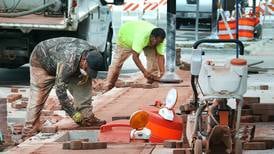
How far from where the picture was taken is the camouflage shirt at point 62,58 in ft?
29.1

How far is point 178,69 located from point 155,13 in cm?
1811

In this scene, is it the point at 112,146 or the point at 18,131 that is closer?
the point at 112,146

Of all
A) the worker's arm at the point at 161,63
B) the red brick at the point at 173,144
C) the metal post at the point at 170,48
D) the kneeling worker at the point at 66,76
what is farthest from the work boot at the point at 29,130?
the metal post at the point at 170,48

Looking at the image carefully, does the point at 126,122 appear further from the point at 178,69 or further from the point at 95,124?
the point at 178,69

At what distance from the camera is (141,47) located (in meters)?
12.6

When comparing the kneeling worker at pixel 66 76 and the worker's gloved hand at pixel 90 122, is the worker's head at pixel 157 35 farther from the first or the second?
the worker's gloved hand at pixel 90 122

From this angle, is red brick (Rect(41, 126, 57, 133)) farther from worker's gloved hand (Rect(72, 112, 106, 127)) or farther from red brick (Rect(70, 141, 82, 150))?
red brick (Rect(70, 141, 82, 150))

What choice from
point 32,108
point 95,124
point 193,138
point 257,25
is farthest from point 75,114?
point 257,25

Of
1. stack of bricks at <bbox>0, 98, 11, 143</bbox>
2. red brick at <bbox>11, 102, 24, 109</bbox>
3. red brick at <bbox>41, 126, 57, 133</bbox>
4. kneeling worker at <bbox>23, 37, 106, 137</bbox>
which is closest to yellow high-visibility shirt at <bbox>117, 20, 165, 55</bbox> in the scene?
red brick at <bbox>11, 102, 24, 109</bbox>

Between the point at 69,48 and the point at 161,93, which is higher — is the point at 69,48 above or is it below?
above

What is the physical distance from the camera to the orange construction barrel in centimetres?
830

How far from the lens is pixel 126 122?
867 centimetres

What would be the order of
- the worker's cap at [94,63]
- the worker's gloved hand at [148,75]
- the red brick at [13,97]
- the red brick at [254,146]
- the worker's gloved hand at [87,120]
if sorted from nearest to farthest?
the red brick at [254,146], the worker's cap at [94,63], the worker's gloved hand at [87,120], the red brick at [13,97], the worker's gloved hand at [148,75]

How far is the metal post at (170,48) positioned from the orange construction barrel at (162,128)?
5.59m
